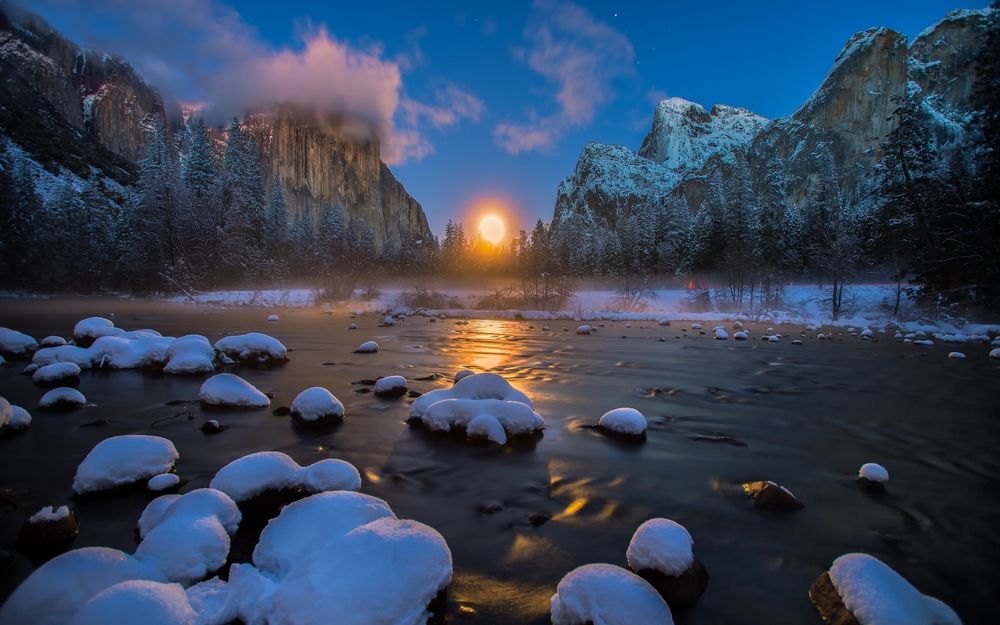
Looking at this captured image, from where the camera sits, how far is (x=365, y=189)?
502ft

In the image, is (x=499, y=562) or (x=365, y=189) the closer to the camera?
(x=499, y=562)

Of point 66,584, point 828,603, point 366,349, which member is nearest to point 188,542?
point 66,584

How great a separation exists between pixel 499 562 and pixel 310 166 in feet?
511

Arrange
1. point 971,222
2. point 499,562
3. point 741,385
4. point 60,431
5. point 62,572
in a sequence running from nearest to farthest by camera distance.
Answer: point 62,572
point 499,562
point 60,431
point 741,385
point 971,222

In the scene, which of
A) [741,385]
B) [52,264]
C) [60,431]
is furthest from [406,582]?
[52,264]

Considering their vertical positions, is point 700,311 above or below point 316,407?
below

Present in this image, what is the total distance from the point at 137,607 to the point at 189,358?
832cm

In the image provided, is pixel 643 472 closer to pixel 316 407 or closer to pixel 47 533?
pixel 316 407

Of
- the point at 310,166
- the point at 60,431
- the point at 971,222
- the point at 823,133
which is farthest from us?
the point at 310,166

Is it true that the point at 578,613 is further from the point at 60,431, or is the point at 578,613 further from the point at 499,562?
the point at 60,431

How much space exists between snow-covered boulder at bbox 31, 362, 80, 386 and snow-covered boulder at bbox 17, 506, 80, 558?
6398 mm

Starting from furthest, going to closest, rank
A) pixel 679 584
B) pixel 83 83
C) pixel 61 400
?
1. pixel 83 83
2. pixel 61 400
3. pixel 679 584

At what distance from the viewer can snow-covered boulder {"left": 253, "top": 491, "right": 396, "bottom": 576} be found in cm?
239

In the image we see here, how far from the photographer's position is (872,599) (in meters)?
2.13
